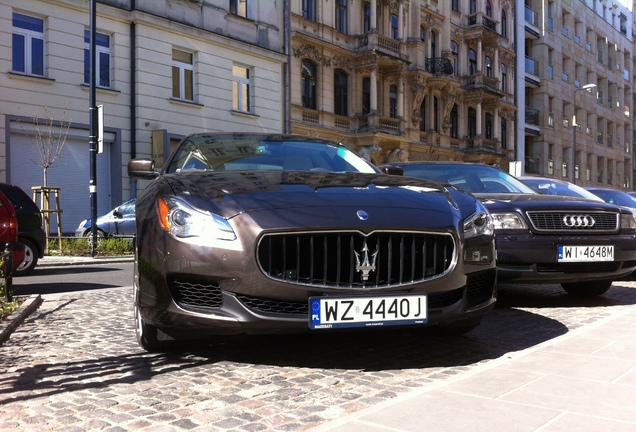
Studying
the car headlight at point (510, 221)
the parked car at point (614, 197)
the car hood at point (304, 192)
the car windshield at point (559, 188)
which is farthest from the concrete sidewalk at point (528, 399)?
the parked car at point (614, 197)

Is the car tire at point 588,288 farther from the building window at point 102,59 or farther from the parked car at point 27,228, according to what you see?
the building window at point 102,59

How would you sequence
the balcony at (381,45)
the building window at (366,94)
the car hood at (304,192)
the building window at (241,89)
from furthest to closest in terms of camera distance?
the building window at (366,94), the balcony at (381,45), the building window at (241,89), the car hood at (304,192)

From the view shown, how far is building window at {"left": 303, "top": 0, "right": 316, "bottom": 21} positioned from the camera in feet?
87.1

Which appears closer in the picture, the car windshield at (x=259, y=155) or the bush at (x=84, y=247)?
the car windshield at (x=259, y=155)

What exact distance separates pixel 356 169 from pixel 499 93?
114ft

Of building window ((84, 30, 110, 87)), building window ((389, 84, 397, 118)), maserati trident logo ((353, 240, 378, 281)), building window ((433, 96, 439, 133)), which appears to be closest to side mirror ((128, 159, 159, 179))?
maserati trident logo ((353, 240, 378, 281))

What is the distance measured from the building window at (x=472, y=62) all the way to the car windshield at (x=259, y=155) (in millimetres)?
33736

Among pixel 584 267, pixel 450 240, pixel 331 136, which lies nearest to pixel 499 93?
pixel 331 136

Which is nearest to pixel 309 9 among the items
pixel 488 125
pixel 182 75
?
pixel 182 75

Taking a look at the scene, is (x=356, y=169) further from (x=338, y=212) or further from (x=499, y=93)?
(x=499, y=93)

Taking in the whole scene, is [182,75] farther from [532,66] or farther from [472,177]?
[532,66]

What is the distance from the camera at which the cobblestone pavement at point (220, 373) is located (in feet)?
9.91

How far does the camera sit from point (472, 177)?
24.7 feet

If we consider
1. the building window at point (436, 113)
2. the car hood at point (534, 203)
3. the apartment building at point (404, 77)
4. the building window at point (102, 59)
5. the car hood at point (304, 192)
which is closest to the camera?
the car hood at point (304, 192)
